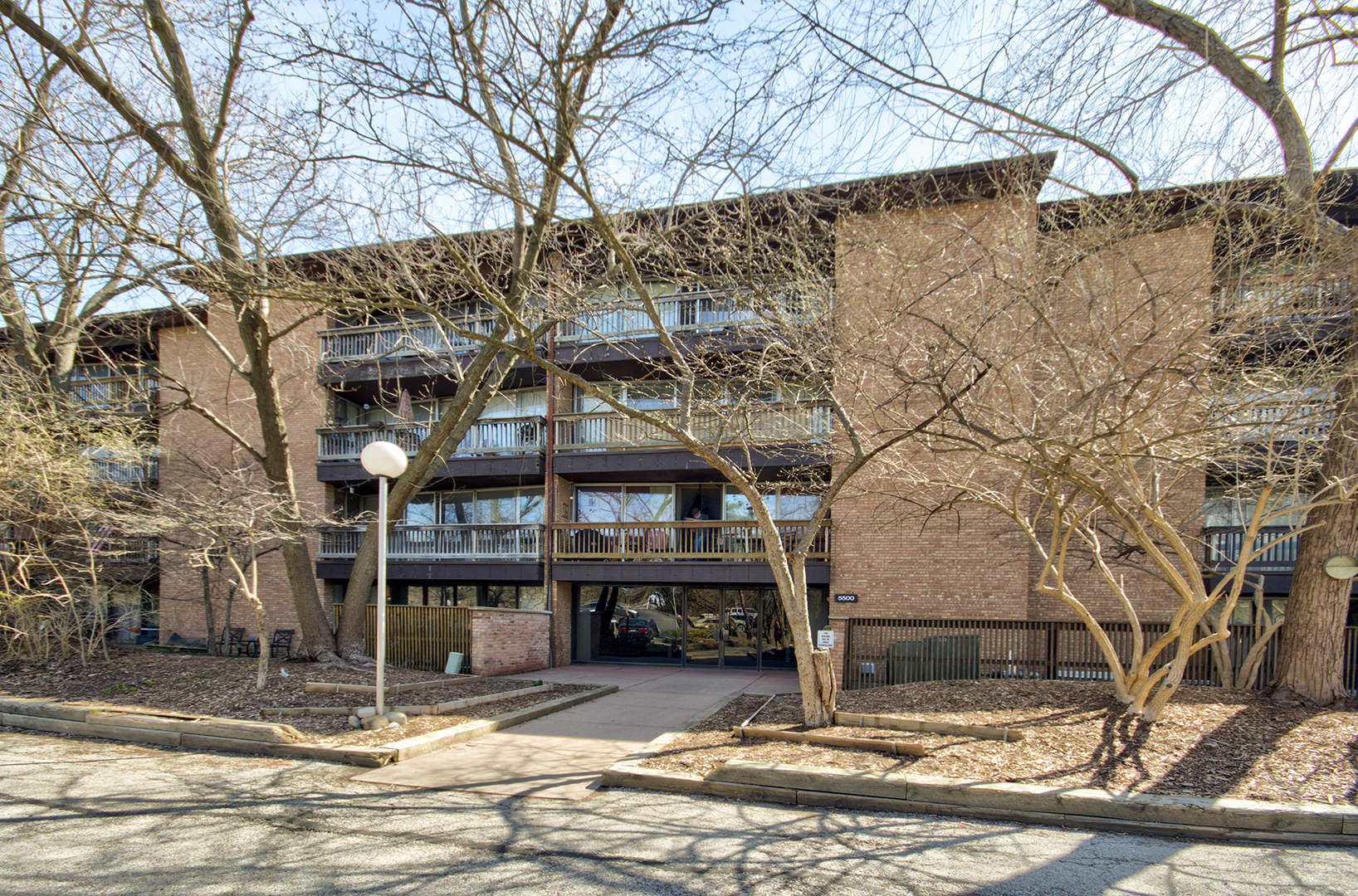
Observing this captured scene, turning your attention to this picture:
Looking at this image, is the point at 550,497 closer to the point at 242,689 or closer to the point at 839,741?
the point at 242,689

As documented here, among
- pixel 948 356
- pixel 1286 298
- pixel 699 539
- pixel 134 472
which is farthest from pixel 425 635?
pixel 1286 298

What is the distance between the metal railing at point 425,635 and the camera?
15.1 metres

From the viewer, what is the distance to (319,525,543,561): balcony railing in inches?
682

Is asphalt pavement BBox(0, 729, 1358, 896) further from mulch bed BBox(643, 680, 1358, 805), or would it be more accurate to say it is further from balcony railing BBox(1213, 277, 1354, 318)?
balcony railing BBox(1213, 277, 1354, 318)

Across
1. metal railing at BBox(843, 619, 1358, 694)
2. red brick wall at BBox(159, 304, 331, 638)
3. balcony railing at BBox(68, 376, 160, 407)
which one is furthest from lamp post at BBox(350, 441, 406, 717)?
red brick wall at BBox(159, 304, 331, 638)

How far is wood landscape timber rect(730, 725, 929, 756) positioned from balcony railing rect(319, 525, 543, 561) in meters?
9.87

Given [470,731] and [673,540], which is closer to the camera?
[470,731]

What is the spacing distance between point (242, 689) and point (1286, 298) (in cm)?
1329

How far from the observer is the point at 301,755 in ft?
25.7

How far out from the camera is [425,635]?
50.4 feet

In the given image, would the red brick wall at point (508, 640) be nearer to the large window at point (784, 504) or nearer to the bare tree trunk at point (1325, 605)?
the large window at point (784, 504)

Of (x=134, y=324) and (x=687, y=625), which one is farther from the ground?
(x=134, y=324)

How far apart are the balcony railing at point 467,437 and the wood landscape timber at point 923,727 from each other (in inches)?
434

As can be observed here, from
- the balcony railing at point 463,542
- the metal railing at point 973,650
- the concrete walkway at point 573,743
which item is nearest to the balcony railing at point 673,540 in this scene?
the balcony railing at point 463,542
